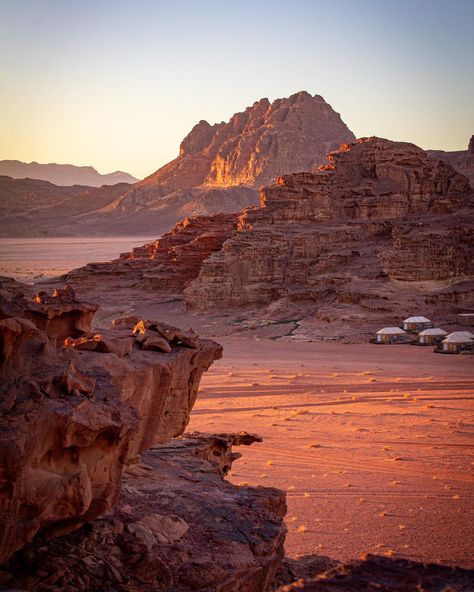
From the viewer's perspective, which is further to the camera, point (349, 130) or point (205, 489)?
point (349, 130)

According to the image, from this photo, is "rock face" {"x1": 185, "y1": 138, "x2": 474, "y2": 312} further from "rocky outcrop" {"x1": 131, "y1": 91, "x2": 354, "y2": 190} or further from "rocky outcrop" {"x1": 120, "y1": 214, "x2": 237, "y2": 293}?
"rocky outcrop" {"x1": 131, "y1": 91, "x2": 354, "y2": 190}

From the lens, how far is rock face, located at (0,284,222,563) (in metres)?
4.14

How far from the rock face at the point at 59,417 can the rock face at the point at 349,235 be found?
81.3ft

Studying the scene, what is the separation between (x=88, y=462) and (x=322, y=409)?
12110 millimetres

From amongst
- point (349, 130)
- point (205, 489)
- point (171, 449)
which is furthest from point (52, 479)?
point (349, 130)

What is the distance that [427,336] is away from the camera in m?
26.3

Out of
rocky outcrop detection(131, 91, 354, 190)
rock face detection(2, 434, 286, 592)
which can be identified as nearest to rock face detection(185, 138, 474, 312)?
rock face detection(2, 434, 286, 592)

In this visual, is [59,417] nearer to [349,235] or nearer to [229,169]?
[349,235]

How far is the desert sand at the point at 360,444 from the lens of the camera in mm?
8695

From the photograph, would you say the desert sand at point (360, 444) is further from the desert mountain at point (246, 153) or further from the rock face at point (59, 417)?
the desert mountain at point (246, 153)

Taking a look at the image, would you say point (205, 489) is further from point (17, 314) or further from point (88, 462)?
point (17, 314)

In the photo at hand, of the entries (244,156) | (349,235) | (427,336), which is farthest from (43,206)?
(427,336)

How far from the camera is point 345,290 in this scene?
102ft

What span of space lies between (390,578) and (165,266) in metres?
37.5
